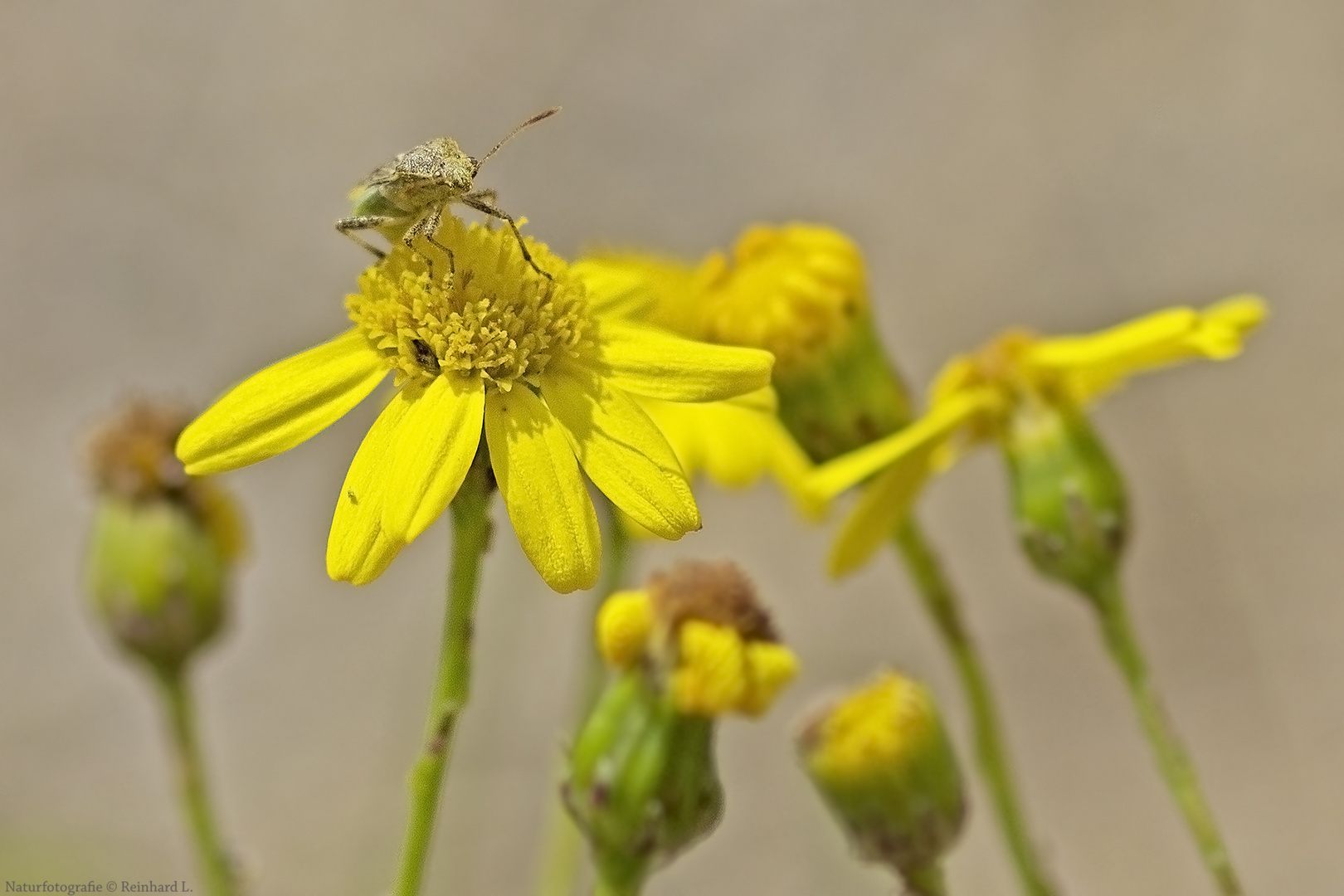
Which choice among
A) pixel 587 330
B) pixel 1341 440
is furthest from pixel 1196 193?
pixel 587 330

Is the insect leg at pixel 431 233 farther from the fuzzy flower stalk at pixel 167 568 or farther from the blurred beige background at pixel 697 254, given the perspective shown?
the blurred beige background at pixel 697 254

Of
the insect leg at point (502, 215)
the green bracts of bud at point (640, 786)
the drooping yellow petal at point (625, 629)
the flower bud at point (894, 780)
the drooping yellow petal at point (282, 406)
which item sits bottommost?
the flower bud at point (894, 780)

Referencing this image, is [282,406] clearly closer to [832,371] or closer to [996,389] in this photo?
[832,371]

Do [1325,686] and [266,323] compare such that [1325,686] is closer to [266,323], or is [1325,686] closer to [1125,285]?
[1125,285]

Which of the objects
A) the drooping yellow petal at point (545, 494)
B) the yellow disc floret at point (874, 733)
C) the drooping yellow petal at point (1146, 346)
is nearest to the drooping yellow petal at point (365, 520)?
the drooping yellow petal at point (545, 494)

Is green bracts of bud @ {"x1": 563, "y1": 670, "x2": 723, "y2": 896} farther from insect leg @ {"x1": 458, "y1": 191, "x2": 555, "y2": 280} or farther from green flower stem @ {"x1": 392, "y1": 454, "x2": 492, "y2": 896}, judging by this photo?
insect leg @ {"x1": 458, "y1": 191, "x2": 555, "y2": 280}

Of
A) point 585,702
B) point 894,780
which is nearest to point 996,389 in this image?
point 894,780
